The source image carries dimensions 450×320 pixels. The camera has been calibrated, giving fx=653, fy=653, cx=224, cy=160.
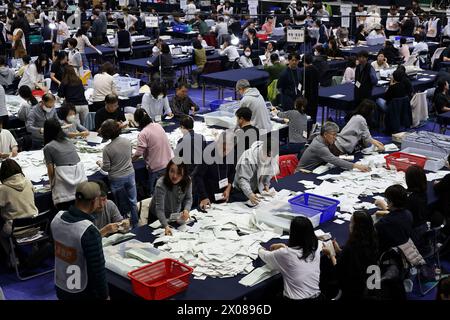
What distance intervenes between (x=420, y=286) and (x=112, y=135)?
10.6 ft

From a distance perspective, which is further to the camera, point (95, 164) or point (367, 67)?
point (367, 67)

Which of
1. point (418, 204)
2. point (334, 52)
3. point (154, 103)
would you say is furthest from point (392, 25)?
point (418, 204)

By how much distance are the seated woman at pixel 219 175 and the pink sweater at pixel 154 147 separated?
93 cm

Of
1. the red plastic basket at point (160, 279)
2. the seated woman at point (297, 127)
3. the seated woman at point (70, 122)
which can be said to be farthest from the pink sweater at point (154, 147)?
the red plastic basket at point (160, 279)

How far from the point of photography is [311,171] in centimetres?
710

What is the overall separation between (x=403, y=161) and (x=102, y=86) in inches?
184

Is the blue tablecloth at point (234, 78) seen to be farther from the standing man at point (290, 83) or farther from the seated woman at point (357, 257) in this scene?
the seated woman at point (357, 257)

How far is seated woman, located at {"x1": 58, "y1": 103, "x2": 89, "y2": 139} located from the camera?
26.0ft

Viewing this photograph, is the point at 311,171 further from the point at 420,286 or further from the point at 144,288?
the point at 144,288

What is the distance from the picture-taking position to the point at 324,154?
7090mm

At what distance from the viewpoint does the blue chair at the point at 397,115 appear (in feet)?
34.4

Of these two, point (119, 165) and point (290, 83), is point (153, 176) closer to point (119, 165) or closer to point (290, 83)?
point (119, 165)

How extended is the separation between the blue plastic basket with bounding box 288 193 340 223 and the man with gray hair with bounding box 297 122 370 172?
118 cm

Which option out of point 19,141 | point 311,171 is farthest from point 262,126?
point 19,141
